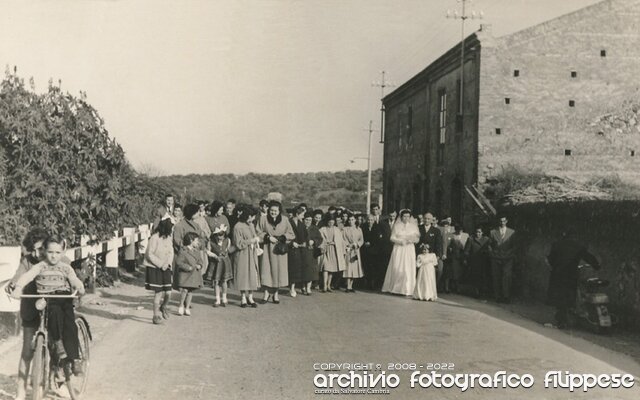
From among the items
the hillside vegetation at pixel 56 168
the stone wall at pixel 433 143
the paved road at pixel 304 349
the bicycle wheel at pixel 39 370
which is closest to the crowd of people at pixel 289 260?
the bicycle wheel at pixel 39 370

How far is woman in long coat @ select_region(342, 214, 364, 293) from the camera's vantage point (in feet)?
52.4

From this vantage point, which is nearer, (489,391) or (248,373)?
(489,391)

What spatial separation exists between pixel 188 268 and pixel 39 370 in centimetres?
544

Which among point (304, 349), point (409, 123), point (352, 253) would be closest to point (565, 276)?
point (304, 349)

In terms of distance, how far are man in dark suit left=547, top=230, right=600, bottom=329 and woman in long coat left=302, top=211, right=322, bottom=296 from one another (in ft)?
16.9

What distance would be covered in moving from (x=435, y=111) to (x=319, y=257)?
15.7 metres

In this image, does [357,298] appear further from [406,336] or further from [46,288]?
Answer: [46,288]

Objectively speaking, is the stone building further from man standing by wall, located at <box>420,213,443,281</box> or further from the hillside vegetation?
the hillside vegetation

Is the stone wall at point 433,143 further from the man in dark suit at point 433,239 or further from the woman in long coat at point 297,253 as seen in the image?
the woman in long coat at point 297,253

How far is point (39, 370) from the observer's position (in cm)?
591

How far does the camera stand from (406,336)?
983 centimetres

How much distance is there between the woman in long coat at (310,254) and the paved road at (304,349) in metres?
1.69

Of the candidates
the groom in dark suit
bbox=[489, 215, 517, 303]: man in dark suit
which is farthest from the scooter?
the groom in dark suit

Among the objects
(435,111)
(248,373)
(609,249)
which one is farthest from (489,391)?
(435,111)
